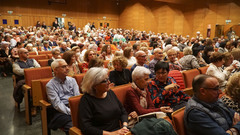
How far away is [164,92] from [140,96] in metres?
0.34

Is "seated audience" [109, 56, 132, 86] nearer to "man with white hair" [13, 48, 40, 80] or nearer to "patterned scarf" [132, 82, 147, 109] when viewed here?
"patterned scarf" [132, 82, 147, 109]

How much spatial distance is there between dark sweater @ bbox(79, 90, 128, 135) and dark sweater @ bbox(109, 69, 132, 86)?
1.12m

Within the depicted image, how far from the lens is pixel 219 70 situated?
3.37 metres

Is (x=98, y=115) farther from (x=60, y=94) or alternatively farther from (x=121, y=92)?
(x=60, y=94)

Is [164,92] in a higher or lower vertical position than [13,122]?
higher

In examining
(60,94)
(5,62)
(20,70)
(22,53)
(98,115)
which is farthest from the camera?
(5,62)

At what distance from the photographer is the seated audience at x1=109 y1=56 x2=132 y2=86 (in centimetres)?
309

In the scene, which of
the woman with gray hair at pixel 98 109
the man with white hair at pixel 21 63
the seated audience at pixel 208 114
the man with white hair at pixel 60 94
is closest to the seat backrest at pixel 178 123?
the seated audience at pixel 208 114

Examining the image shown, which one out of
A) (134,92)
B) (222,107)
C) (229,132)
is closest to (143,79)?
(134,92)

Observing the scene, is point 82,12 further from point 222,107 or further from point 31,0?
point 222,107

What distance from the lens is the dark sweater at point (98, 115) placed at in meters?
1.74

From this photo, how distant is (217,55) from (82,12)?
18.2 meters

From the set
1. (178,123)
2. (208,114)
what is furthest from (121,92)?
(208,114)

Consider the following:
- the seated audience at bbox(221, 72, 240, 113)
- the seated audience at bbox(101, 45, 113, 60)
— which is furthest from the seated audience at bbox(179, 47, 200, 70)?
the seated audience at bbox(221, 72, 240, 113)
